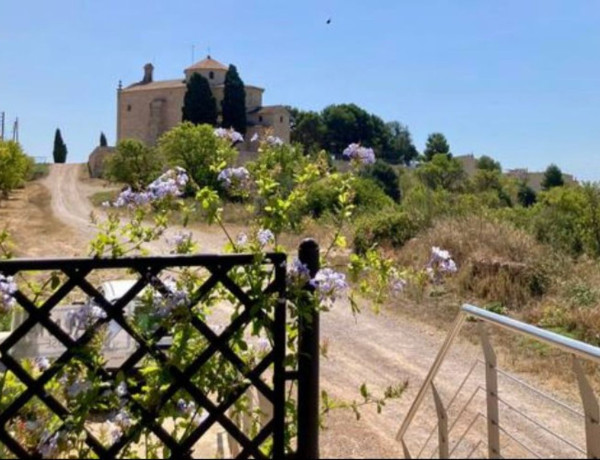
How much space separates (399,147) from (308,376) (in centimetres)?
7200

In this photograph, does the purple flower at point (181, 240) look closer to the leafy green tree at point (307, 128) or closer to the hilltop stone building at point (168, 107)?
the hilltop stone building at point (168, 107)

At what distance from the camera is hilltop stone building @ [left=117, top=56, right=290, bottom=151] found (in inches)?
2208

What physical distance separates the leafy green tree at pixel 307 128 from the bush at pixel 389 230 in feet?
167

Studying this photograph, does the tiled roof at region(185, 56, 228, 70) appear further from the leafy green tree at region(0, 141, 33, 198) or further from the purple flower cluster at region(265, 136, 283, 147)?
the purple flower cluster at region(265, 136, 283, 147)

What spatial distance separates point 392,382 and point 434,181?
37.1 m

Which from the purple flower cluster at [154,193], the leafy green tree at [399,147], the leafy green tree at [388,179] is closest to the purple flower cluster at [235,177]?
the purple flower cluster at [154,193]

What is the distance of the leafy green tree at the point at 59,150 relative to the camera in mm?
61781

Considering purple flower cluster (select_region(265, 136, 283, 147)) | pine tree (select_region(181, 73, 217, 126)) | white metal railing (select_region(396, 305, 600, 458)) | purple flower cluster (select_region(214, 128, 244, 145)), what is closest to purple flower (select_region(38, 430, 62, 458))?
white metal railing (select_region(396, 305, 600, 458))

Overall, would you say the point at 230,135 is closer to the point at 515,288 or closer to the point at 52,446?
the point at 52,446

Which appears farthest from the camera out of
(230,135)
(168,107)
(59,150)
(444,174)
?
(59,150)

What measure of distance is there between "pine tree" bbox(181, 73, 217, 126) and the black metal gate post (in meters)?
48.8

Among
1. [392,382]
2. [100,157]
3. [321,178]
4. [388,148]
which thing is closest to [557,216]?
[392,382]

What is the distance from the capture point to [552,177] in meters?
59.2

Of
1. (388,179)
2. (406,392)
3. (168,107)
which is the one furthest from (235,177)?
(168,107)
